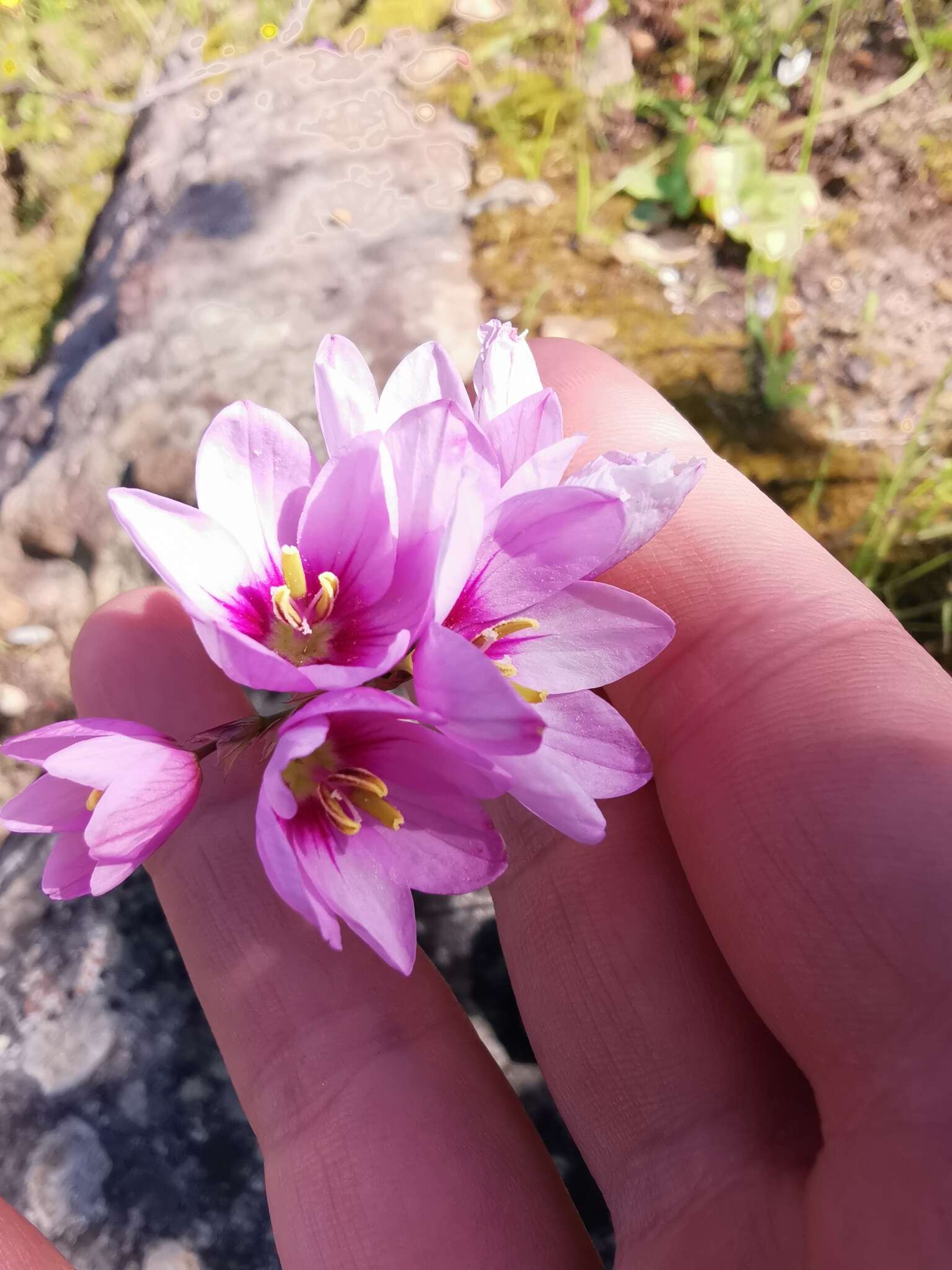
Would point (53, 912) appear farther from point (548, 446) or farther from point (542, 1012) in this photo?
point (548, 446)

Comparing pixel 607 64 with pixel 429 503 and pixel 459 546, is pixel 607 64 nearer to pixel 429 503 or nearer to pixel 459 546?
pixel 429 503

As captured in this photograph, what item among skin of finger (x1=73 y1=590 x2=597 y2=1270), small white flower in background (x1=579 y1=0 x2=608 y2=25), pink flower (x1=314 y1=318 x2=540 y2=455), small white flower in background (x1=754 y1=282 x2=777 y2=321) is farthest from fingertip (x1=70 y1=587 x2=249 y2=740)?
small white flower in background (x1=579 y1=0 x2=608 y2=25)

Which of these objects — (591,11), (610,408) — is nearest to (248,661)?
(610,408)

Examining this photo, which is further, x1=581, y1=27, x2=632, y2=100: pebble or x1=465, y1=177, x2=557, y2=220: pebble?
x1=581, y1=27, x2=632, y2=100: pebble

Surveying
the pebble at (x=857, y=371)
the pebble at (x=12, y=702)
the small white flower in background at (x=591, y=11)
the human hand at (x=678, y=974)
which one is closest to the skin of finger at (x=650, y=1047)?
the human hand at (x=678, y=974)

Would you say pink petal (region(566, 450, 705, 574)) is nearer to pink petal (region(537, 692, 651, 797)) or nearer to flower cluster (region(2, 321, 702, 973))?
flower cluster (region(2, 321, 702, 973))

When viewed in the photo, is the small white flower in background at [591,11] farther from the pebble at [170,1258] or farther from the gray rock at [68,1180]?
the pebble at [170,1258]
